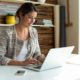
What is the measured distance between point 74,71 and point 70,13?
2334mm

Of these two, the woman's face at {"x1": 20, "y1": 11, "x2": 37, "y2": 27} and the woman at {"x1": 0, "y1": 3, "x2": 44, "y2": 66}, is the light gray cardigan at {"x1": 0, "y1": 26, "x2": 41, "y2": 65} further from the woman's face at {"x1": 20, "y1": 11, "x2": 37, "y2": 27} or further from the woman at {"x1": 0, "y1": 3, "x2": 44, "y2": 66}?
the woman's face at {"x1": 20, "y1": 11, "x2": 37, "y2": 27}

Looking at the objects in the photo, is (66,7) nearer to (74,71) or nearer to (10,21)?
(10,21)

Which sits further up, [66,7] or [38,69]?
[66,7]

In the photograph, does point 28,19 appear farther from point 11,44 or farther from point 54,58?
point 54,58

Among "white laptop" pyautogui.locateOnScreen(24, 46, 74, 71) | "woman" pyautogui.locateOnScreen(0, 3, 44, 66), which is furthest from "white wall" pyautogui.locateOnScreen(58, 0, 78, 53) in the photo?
"white laptop" pyautogui.locateOnScreen(24, 46, 74, 71)

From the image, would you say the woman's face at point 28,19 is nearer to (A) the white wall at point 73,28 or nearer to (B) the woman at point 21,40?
(B) the woman at point 21,40

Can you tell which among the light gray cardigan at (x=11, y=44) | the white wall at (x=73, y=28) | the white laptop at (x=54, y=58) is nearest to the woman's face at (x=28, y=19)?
the light gray cardigan at (x=11, y=44)

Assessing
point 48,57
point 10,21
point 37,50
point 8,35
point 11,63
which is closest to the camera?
point 48,57

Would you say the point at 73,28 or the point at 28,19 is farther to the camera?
the point at 73,28

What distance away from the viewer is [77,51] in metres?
3.75

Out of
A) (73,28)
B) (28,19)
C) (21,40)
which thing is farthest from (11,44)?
(73,28)

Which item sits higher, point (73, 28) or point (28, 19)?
point (28, 19)

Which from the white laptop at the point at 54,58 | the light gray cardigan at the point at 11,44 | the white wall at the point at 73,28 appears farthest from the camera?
the white wall at the point at 73,28

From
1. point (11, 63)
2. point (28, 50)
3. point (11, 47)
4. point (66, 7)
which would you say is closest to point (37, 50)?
point (28, 50)
